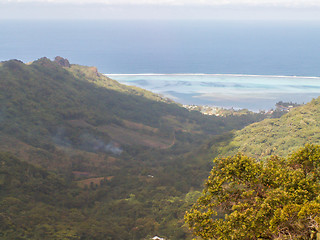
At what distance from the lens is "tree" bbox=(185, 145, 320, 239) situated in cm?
1313

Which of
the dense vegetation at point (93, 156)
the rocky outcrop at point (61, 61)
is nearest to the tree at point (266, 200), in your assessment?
the dense vegetation at point (93, 156)

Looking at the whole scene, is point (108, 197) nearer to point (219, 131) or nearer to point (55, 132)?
point (55, 132)

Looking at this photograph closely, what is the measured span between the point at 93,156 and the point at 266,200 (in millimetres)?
59135

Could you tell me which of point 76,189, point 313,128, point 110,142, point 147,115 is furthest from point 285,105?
point 76,189

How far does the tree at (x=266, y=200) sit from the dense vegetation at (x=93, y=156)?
74.2 feet

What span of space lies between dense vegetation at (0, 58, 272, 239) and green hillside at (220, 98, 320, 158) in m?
5.73

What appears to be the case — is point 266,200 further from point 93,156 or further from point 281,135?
point 93,156

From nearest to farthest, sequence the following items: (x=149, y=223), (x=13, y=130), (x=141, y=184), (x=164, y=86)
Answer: (x=149, y=223), (x=141, y=184), (x=13, y=130), (x=164, y=86)

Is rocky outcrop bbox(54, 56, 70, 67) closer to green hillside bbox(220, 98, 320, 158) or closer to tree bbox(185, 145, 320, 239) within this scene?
green hillside bbox(220, 98, 320, 158)

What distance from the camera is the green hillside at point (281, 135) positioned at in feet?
201

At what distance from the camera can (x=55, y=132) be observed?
7744 cm

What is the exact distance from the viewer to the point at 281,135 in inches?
2675

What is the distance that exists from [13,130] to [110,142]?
Result: 22197mm

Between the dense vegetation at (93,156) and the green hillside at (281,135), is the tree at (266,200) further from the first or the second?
the green hillside at (281,135)
